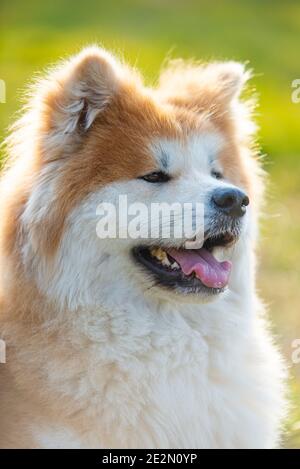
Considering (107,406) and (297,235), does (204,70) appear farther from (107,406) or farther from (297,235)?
(297,235)

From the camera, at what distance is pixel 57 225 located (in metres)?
4.26

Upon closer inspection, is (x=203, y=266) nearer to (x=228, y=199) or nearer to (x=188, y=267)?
(x=188, y=267)

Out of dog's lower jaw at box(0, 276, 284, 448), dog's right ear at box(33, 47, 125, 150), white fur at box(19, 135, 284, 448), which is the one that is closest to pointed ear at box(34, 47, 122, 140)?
dog's right ear at box(33, 47, 125, 150)

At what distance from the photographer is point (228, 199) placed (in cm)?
425

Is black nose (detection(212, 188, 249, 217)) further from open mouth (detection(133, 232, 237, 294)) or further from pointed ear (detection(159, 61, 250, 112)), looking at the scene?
pointed ear (detection(159, 61, 250, 112))

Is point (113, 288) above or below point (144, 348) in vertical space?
above

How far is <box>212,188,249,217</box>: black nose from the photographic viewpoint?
425 centimetres

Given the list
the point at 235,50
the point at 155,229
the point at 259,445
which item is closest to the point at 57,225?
the point at 155,229

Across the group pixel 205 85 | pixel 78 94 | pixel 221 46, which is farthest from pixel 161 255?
pixel 221 46

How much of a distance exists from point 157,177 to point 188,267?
0.43 m

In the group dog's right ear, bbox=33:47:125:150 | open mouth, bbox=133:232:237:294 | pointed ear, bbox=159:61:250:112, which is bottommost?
open mouth, bbox=133:232:237:294

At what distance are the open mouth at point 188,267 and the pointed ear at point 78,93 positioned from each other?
0.63m

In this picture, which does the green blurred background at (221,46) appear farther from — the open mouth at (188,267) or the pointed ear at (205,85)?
the open mouth at (188,267)
